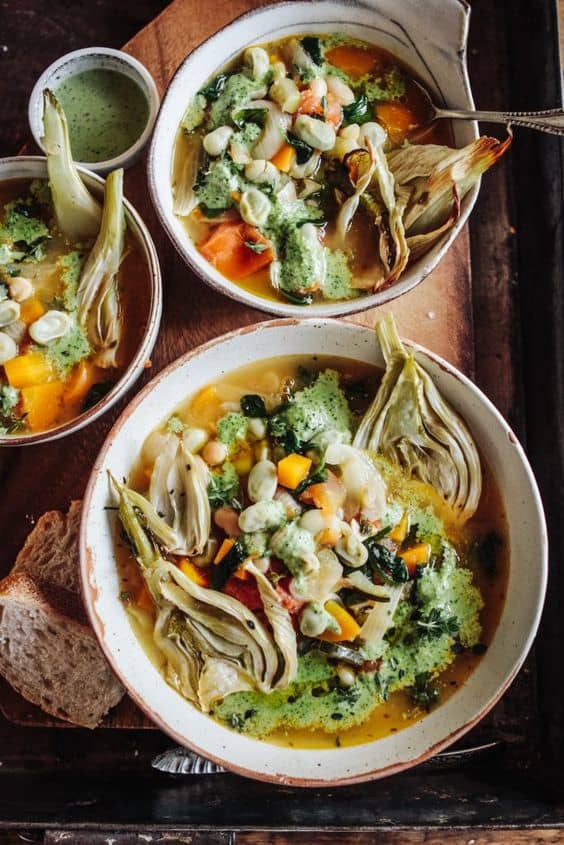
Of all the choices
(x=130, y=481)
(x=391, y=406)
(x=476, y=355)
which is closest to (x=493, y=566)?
(x=391, y=406)

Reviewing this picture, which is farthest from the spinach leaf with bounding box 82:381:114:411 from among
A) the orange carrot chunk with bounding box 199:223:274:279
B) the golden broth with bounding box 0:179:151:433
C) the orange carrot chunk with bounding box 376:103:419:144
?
the orange carrot chunk with bounding box 376:103:419:144

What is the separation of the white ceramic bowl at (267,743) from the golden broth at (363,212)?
27cm

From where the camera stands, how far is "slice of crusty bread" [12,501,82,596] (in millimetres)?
3105

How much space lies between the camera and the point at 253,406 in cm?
291

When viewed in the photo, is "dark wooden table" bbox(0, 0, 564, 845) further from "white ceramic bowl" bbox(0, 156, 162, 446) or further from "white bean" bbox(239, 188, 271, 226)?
"white bean" bbox(239, 188, 271, 226)

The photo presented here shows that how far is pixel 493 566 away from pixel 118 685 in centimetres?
127

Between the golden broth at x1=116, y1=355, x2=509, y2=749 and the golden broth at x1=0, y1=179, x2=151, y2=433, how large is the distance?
1.01 feet

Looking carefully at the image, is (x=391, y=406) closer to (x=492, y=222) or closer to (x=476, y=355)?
(x=476, y=355)

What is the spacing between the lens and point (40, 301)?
10.0 feet

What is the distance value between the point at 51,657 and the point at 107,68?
80.6 inches

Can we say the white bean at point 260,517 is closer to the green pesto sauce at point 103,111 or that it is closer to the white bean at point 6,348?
the white bean at point 6,348

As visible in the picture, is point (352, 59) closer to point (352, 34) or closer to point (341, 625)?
point (352, 34)

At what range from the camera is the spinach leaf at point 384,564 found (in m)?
2.77

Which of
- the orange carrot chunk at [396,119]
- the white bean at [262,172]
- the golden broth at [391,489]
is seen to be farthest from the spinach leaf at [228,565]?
the orange carrot chunk at [396,119]
